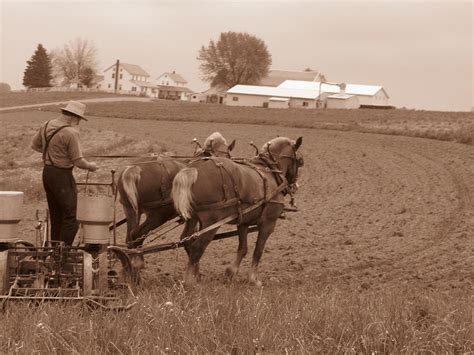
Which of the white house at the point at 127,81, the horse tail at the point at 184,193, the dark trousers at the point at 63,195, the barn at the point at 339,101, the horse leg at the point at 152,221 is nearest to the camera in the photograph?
the dark trousers at the point at 63,195

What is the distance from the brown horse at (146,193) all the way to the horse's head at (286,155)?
1.39 metres

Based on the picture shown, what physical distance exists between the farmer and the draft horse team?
55.4 inches

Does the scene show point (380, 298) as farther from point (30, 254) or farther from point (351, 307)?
point (30, 254)

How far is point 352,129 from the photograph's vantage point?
39.9 metres

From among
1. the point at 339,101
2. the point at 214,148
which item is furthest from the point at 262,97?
the point at 214,148

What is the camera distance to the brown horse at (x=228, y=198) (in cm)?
971

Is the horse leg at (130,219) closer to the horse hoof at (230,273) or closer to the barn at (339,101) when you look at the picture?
the horse hoof at (230,273)

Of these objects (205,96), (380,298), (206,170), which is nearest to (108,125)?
(206,170)

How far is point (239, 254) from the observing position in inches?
429

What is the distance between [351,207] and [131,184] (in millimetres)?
9365

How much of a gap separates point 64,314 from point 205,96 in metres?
110

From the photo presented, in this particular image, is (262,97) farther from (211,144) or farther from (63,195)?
(63,195)

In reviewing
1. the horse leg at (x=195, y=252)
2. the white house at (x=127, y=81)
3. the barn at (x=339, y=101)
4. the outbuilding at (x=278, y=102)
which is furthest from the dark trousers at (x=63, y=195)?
the white house at (x=127, y=81)

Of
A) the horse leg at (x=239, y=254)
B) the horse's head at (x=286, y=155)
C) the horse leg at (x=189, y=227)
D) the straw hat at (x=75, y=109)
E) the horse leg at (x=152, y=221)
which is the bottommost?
the horse leg at (x=239, y=254)
